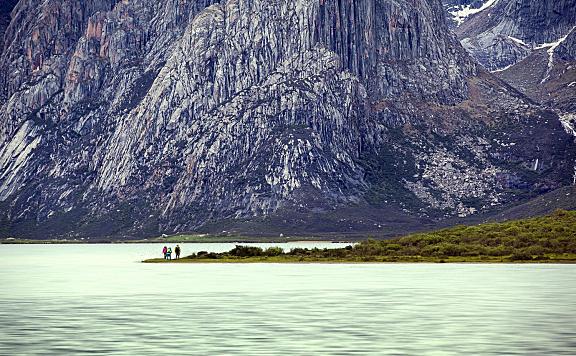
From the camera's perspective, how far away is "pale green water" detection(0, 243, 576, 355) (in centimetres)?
6800

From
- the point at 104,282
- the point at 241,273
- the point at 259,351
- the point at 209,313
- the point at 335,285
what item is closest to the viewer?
the point at 259,351

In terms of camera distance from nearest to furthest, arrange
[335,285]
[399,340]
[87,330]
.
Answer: [399,340] → [87,330] → [335,285]

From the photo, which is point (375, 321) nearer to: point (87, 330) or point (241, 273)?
point (87, 330)

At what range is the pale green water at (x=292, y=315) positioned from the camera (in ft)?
223

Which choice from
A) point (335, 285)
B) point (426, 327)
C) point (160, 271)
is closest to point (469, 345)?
point (426, 327)

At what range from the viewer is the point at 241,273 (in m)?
160

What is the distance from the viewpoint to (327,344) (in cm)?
6894

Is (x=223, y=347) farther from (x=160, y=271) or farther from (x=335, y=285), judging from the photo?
(x=160, y=271)

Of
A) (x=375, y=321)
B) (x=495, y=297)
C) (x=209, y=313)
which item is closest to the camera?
(x=375, y=321)

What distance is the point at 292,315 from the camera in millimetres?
87625

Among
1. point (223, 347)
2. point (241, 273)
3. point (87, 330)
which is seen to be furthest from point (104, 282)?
point (223, 347)

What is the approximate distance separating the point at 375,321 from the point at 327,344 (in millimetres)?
14207

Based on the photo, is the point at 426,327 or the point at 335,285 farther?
the point at 335,285

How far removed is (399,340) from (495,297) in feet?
118
